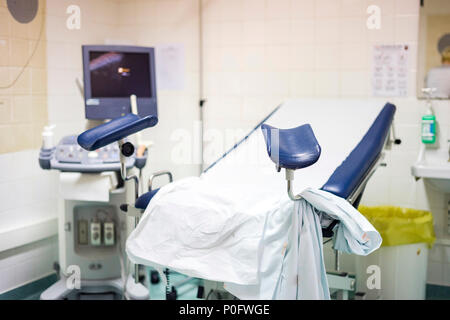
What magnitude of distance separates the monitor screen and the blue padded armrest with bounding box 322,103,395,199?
1356 millimetres

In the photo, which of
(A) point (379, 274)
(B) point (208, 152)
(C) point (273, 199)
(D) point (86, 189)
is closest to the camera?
(C) point (273, 199)

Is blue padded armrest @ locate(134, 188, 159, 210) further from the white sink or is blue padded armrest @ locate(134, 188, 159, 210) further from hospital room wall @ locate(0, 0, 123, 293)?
the white sink

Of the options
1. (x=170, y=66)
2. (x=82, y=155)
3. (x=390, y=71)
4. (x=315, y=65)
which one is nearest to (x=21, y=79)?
(x=82, y=155)

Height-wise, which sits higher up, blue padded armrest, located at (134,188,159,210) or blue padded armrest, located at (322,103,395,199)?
blue padded armrest, located at (322,103,395,199)

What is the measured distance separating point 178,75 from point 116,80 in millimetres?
691

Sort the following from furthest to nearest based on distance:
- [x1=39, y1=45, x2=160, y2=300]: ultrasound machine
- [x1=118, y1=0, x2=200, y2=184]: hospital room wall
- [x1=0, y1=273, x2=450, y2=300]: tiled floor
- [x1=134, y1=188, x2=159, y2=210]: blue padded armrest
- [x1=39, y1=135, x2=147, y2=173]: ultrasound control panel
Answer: [x1=118, y1=0, x2=200, y2=184]: hospital room wall < [x1=0, y1=273, x2=450, y2=300]: tiled floor < [x1=39, y1=45, x2=160, y2=300]: ultrasound machine < [x1=39, y1=135, x2=147, y2=173]: ultrasound control panel < [x1=134, y1=188, x2=159, y2=210]: blue padded armrest

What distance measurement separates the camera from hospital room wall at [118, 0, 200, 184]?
3713 millimetres

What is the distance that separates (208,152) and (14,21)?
1449mm

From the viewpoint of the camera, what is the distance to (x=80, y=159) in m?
2.85

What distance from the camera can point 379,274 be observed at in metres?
3.05

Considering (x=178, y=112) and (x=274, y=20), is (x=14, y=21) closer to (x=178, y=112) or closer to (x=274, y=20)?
(x=178, y=112)

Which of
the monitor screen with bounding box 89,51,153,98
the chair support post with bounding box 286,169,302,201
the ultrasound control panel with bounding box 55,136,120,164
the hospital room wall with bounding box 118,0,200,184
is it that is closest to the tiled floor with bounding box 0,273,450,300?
the hospital room wall with bounding box 118,0,200,184

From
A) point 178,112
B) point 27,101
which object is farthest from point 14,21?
point 178,112

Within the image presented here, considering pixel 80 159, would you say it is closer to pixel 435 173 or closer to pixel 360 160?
pixel 360 160
